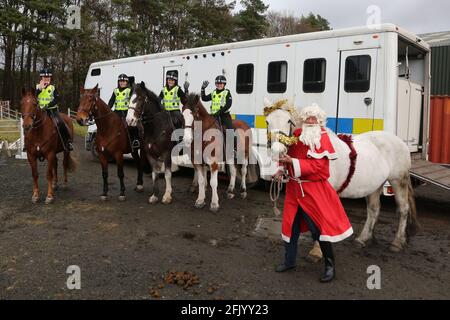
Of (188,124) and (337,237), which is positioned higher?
(188,124)

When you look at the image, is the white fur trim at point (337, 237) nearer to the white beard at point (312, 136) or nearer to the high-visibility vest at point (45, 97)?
the white beard at point (312, 136)

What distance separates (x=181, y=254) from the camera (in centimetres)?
501

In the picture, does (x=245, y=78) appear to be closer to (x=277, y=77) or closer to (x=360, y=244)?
(x=277, y=77)

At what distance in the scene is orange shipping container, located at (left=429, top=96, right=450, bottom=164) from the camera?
8871 millimetres

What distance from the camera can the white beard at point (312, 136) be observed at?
12.8ft

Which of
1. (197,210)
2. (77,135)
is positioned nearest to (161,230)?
(197,210)

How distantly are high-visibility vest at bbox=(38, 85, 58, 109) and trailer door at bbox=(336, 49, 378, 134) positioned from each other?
5.49 m

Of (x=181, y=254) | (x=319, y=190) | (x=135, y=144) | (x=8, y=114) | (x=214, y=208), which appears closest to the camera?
(x=319, y=190)

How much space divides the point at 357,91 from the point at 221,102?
2.56 m

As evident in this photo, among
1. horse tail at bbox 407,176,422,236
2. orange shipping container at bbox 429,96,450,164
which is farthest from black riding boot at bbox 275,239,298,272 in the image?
orange shipping container at bbox 429,96,450,164

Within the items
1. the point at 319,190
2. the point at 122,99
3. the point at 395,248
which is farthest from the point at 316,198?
the point at 122,99

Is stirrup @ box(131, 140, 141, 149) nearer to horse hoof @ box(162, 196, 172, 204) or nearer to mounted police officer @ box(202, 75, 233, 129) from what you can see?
horse hoof @ box(162, 196, 172, 204)

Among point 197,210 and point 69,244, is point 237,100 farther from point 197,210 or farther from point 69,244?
point 69,244

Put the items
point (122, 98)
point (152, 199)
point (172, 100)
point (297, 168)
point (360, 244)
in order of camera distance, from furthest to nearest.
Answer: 1. point (122, 98)
2. point (172, 100)
3. point (152, 199)
4. point (360, 244)
5. point (297, 168)
